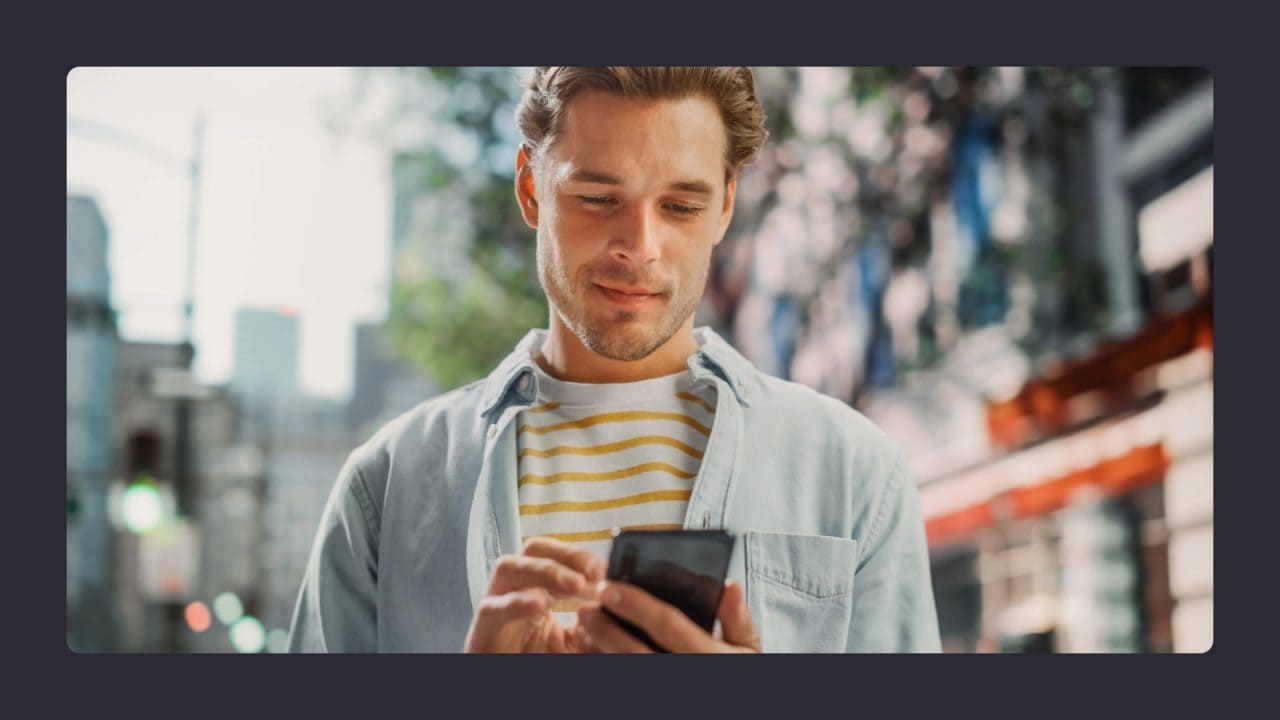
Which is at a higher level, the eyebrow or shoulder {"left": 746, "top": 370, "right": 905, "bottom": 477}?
the eyebrow

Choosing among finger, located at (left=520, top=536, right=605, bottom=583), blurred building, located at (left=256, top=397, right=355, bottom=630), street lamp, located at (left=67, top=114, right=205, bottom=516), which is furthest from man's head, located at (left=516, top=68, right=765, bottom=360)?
street lamp, located at (left=67, top=114, right=205, bottom=516)

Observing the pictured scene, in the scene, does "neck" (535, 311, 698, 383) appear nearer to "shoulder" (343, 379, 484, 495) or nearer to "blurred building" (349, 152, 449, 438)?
"shoulder" (343, 379, 484, 495)

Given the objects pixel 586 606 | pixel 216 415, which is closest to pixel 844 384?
pixel 586 606

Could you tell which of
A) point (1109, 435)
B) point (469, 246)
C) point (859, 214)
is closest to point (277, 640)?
point (469, 246)

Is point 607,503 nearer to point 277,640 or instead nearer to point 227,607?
point 277,640

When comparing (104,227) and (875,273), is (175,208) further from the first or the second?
(875,273)
